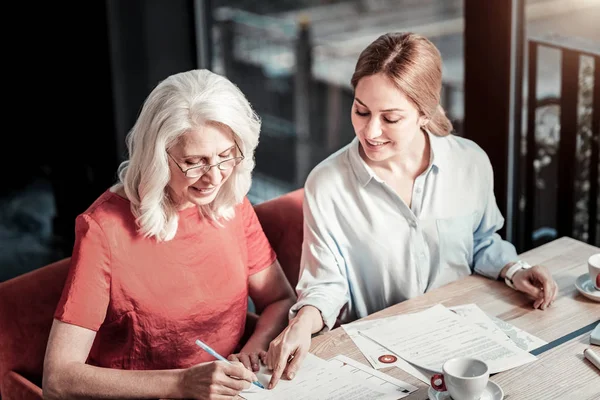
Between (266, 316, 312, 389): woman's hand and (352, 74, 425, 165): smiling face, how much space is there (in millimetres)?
516

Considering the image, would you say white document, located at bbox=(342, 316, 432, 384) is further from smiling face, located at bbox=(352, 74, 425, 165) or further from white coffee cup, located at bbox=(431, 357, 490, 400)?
smiling face, located at bbox=(352, 74, 425, 165)

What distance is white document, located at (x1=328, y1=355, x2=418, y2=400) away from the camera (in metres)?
1.79

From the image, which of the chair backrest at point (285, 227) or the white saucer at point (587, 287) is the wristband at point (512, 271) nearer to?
the white saucer at point (587, 287)

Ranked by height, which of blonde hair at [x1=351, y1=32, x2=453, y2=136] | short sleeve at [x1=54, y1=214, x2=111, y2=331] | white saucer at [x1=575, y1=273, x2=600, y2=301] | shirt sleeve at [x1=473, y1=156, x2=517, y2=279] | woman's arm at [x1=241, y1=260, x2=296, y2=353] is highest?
blonde hair at [x1=351, y1=32, x2=453, y2=136]

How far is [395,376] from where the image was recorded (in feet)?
6.05

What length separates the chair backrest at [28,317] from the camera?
2094mm

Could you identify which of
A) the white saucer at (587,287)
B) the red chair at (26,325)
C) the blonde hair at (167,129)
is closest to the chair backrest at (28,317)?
the red chair at (26,325)

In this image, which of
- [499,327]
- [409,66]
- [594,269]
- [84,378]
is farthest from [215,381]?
Answer: [594,269]

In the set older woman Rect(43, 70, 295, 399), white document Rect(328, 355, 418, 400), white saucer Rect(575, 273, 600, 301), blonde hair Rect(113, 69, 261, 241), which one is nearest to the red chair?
older woman Rect(43, 70, 295, 399)

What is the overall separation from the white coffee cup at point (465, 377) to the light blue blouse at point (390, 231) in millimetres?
514

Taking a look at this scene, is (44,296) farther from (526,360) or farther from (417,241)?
(526,360)

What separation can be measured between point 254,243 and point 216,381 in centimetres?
58

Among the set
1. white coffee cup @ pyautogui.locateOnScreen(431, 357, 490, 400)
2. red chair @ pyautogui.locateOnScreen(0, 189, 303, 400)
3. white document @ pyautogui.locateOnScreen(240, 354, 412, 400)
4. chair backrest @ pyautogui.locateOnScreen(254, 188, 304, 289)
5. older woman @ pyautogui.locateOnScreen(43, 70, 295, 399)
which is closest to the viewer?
white coffee cup @ pyautogui.locateOnScreen(431, 357, 490, 400)

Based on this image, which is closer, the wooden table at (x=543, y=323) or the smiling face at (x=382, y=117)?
the wooden table at (x=543, y=323)
